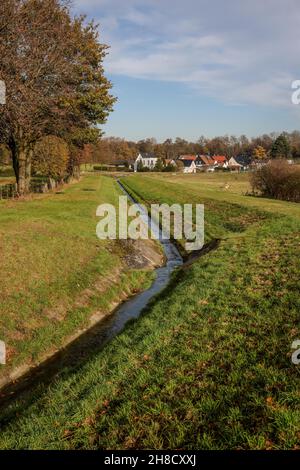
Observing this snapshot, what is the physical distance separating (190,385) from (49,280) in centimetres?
1025

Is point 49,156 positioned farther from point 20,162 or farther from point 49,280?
point 49,280

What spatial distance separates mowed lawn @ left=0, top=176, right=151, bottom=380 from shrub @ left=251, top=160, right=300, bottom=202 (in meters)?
27.7

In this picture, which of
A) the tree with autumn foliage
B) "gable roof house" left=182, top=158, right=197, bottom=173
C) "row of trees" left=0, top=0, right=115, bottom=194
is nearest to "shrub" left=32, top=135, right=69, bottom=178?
"row of trees" left=0, top=0, right=115, bottom=194

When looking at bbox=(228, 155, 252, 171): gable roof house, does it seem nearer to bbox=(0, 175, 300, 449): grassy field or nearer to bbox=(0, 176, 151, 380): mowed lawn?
bbox=(0, 176, 151, 380): mowed lawn

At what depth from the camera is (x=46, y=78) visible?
99.7 feet

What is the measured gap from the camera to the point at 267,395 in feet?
22.7

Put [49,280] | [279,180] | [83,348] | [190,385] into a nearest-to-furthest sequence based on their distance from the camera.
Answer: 1. [190,385]
2. [83,348]
3. [49,280]
4. [279,180]

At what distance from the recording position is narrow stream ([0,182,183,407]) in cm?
1055

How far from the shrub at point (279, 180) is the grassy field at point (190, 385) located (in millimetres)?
31554

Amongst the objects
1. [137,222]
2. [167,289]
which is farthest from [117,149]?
[167,289]

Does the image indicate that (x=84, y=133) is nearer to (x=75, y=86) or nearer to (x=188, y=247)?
(x=75, y=86)

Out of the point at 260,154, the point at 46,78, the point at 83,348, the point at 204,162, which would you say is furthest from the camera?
the point at 204,162

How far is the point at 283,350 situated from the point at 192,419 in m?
3.05

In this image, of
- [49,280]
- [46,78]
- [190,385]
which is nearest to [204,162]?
[46,78]
